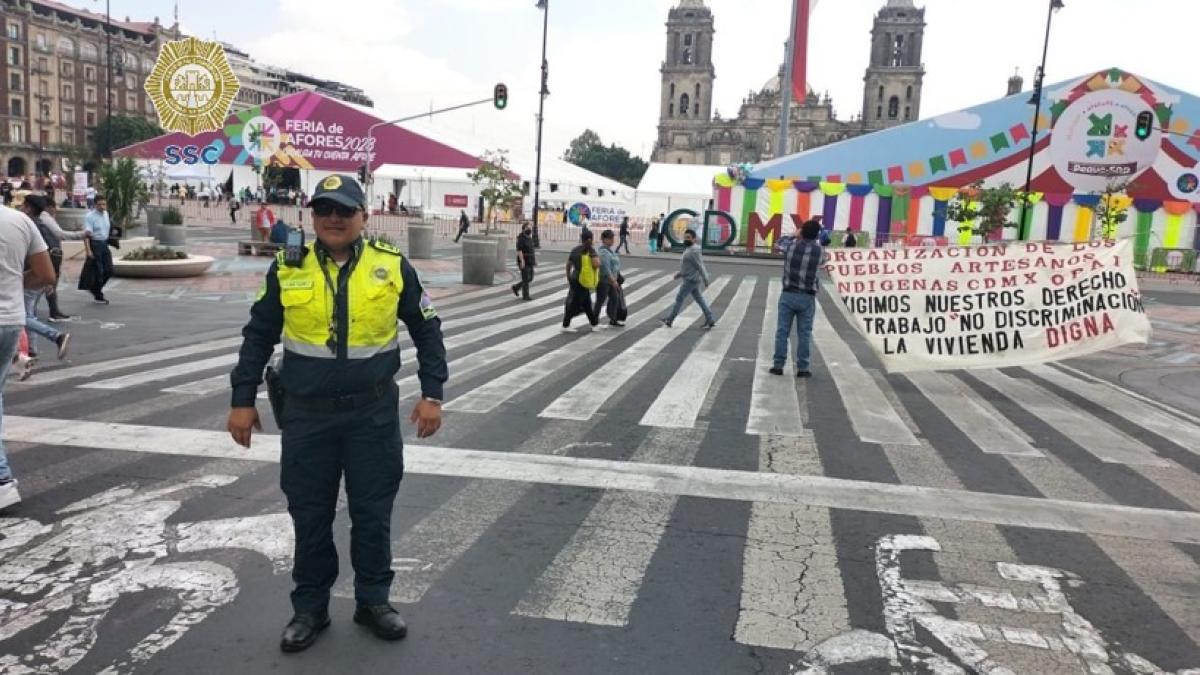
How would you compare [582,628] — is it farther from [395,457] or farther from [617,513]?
[617,513]

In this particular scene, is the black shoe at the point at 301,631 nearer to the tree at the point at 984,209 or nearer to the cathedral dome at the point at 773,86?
the tree at the point at 984,209

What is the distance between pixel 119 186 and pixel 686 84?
400 feet

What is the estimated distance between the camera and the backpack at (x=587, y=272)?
13.2m

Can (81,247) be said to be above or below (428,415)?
below

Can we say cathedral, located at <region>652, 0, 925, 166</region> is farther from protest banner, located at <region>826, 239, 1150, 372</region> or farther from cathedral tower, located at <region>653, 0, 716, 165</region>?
protest banner, located at <region>826, 239, 1150, 372</region>

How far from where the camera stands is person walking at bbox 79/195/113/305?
45.2 feet

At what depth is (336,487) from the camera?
3.50 m

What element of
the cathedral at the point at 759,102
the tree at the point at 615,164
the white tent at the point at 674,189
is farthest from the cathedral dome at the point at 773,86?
the white tent at the point at 674,189

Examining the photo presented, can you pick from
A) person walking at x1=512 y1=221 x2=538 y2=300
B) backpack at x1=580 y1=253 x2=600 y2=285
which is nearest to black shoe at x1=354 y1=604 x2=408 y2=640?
backpack at x1=580 y1=253 x2=600 y2=285

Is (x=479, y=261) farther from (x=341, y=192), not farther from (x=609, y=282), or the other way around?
(x=341, y=192)

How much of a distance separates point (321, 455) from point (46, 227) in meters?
8.83

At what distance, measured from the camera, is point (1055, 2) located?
101 ft

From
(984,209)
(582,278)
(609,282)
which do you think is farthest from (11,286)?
(984,209)

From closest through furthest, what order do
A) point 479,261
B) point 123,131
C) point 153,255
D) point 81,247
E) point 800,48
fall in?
point 153,255 < point 479,261 < point 81,247 < point 800,48 < point 123,131
